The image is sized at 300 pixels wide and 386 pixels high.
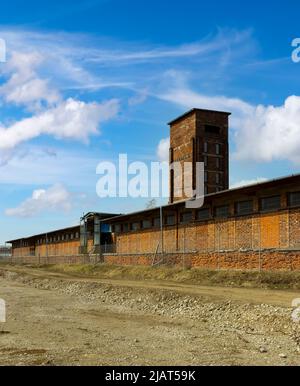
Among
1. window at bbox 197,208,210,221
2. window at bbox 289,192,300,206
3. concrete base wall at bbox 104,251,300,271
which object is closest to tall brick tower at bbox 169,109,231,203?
concrete base wall at bbox 104,251,300,271

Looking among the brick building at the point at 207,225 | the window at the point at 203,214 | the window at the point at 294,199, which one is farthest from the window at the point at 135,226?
the window at the point at 294,199

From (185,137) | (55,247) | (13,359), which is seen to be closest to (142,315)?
(13,359)

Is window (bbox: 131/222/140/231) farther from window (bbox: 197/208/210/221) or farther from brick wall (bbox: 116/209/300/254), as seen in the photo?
window (bbox: 197/208/210/221)

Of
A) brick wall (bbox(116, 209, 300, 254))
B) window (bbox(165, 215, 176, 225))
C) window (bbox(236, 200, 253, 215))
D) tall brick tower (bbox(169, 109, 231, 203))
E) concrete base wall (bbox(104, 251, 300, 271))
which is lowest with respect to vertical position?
concrete base wall (bbox(104, 251, 300, 271))

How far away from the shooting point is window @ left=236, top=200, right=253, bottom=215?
3597 centimetres

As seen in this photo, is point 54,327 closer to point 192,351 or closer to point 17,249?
point 192,351

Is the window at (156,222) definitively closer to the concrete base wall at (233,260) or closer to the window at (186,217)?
the concrete base wall at (233,260)

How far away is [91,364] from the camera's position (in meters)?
11.1

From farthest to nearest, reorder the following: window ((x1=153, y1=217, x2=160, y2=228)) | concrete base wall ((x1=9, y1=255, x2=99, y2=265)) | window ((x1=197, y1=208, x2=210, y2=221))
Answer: concrete base wall ((x1=9, y1=255, x2=99, y2=265))
window ((x1=153, y1=217, x2=160, y2=228))
window ((x1=197, y1=208, x2=210, y2=221))

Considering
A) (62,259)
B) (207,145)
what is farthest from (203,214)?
(62,259)

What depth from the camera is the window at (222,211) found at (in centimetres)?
3866

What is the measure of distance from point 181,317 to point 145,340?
5.61m

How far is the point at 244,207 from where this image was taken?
1443 inches

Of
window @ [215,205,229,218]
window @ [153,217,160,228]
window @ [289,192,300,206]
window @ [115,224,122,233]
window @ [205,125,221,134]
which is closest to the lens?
window @ [289,192,300,206]
